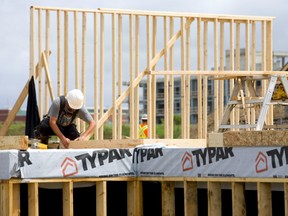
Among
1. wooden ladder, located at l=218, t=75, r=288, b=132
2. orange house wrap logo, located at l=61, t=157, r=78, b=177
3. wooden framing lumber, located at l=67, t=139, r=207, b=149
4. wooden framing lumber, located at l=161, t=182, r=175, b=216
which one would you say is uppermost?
wooden ladder, located at l=218, t=75, r=288, b=132

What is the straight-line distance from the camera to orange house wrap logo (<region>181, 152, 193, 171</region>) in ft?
45.5

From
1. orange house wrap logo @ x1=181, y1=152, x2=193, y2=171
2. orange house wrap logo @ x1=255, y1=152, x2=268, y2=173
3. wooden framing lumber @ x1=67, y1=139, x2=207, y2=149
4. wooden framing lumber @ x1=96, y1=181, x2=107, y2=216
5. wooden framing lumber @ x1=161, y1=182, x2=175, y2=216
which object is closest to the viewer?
orange house wrap logo @ x1=255, y1=152, x2=268, y2=173

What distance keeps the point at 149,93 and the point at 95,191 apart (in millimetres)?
3847

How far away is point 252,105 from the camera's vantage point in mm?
17281

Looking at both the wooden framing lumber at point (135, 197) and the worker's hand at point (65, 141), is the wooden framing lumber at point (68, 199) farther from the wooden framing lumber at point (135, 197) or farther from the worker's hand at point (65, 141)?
the worker's hand at point (65, 141)

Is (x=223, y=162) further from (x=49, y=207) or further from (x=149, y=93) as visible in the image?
(x=149, y=93)

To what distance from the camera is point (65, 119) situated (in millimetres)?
15867

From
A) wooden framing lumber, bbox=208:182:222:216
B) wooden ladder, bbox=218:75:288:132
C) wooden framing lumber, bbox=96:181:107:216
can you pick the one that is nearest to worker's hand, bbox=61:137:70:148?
wooden framing lumber, bbox=96:181:107:216

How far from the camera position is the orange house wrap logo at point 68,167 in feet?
45.8

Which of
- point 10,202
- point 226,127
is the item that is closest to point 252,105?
point 226,127

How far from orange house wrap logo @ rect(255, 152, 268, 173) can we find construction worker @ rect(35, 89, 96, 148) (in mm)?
3558

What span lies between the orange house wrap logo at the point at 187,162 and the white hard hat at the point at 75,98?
2389 mm

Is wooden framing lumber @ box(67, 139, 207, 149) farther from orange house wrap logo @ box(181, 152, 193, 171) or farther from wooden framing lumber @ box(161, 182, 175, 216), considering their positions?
orange house wrap logo @ box(181, 152, 193, 171)

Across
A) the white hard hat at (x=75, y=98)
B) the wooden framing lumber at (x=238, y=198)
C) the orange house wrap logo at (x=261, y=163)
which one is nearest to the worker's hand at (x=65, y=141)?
the white hard hat at (x=75, y=98)
